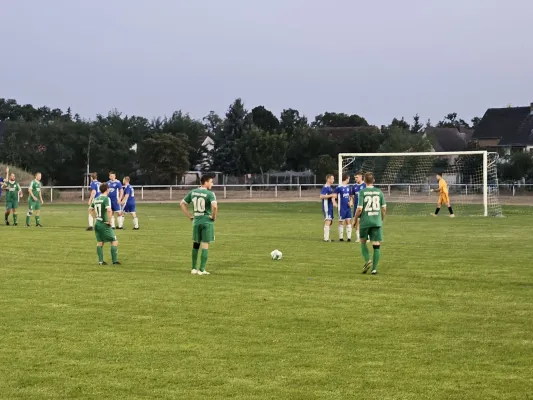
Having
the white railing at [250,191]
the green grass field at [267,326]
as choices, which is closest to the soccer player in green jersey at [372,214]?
the green grass field at [267,326]

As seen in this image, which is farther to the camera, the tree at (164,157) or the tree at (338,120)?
the tree at (338,120)

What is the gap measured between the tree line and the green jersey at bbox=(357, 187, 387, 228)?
188 ft

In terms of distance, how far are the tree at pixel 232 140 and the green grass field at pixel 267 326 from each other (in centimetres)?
6206

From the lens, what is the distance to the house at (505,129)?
89.6 meters

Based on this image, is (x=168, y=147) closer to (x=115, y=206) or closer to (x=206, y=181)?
(x=115, y=206)

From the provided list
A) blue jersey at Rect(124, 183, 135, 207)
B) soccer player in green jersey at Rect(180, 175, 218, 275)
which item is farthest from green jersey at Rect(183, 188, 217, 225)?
blue jersey at Rect(124, 183, 135, 207)

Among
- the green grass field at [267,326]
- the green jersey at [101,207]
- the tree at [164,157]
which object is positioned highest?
the tree at [164,157]

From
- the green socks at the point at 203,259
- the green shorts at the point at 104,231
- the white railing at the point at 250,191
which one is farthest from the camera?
the white railing at the point at 250,191

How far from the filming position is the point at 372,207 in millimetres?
15633

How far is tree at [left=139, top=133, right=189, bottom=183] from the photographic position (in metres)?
75.6

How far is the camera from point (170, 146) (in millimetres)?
75562

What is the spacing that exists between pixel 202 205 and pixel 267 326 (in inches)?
215

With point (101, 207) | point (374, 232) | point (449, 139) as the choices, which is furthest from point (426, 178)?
point (449, 139)

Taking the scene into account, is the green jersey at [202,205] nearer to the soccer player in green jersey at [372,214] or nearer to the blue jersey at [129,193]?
the soccer player in green jersey at [372,214]
